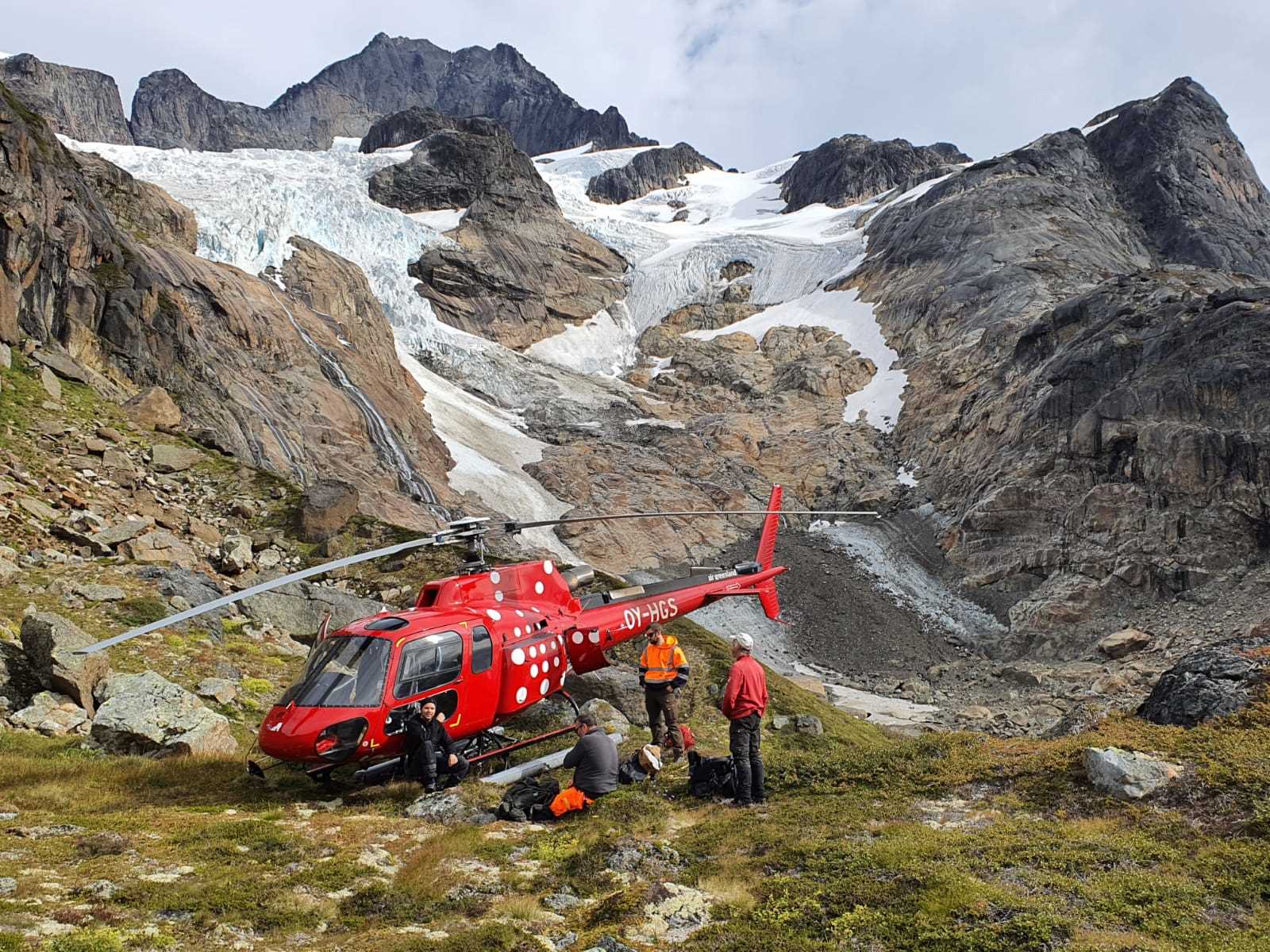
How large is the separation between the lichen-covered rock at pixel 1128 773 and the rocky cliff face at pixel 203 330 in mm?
21105

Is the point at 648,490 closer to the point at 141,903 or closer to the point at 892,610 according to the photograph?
the point at 892,610

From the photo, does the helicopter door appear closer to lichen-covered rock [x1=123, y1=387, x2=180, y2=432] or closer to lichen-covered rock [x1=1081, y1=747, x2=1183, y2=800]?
lichen-covered rock [x1=1081, y1=747, x2=1183, y2=800]

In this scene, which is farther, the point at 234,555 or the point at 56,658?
the point at 234,555

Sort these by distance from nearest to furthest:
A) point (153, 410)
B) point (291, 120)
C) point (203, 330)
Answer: point (153, 410) < point (203, 330) < point (291, 120)

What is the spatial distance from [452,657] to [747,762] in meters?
3.73

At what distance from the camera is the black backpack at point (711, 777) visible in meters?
8.58

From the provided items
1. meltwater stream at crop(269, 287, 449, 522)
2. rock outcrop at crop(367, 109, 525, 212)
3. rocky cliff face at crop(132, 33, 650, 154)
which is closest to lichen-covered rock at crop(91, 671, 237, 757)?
meltwater stream at crop(269, 287, 449, 522)

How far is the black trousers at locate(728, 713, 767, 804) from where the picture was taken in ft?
27.3

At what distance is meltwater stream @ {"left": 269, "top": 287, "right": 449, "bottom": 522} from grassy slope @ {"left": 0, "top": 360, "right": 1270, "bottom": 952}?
30.4 meters

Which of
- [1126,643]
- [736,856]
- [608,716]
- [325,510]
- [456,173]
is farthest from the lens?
[456,173]

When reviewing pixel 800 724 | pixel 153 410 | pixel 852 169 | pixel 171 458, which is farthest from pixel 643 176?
pixel 800 724

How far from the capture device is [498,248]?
85875mm

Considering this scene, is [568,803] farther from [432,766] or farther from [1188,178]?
[1188,178]

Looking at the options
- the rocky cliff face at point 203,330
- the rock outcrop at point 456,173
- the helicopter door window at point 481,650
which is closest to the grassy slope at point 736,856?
the helicopter door window at point 481,650
